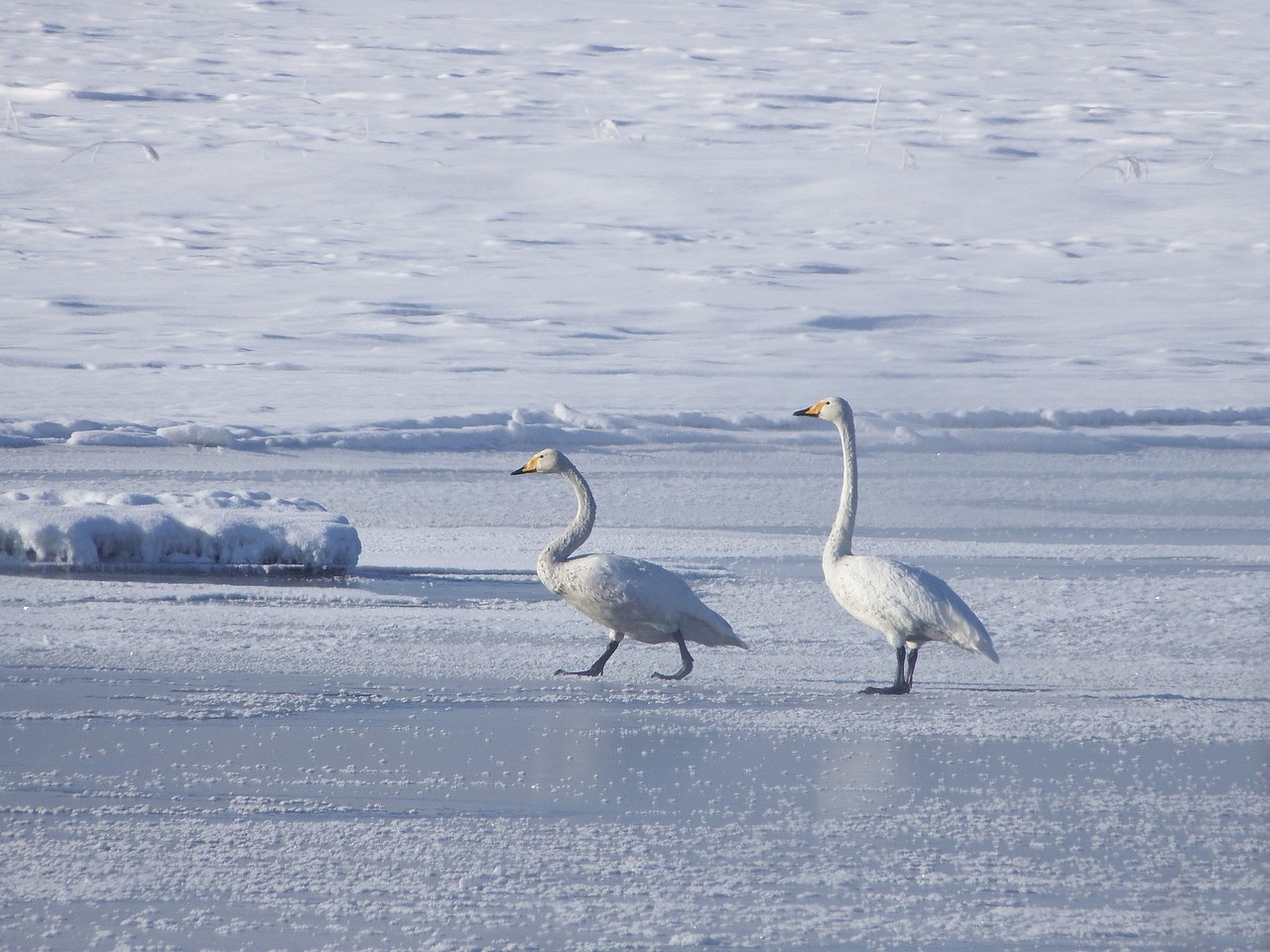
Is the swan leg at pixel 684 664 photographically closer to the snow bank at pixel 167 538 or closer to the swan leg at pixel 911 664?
the swan leg at pixel 911 664

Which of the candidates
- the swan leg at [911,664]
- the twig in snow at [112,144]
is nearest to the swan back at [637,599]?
the swan leg at [911,664]

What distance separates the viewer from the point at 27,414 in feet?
30.6

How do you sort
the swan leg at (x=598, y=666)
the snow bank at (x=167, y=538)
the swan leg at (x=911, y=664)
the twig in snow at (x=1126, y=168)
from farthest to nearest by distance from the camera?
the twig in snow at (x=1126, y=168)
the snow bank at (x=167, y=538)
the swan leg at (x=598, y=666)
the swan leg at (x=911, y=664)

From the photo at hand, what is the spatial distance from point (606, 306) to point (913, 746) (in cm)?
1038

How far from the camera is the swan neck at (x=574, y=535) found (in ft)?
16.3

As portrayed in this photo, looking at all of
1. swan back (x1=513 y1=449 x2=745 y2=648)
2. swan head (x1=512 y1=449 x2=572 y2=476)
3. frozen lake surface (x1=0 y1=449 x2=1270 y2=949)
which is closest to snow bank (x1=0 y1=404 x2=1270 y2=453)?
frozen lake surface (x1=0 y1=449 x2=1270 y2=949)

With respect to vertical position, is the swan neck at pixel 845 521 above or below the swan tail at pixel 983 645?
above

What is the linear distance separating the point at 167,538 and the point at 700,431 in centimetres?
430

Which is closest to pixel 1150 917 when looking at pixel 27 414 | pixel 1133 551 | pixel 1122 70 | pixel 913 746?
pixel 913 746

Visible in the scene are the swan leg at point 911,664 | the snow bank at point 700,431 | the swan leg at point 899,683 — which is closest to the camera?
the swan leg at point 899,683

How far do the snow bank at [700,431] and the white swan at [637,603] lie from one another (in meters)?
4.17

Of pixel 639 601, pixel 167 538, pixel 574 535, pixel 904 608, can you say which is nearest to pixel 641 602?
pixel 639 601

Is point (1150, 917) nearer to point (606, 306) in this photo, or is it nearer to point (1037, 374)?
point (1037, 374)

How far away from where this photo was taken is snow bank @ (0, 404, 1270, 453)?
8875 mm
